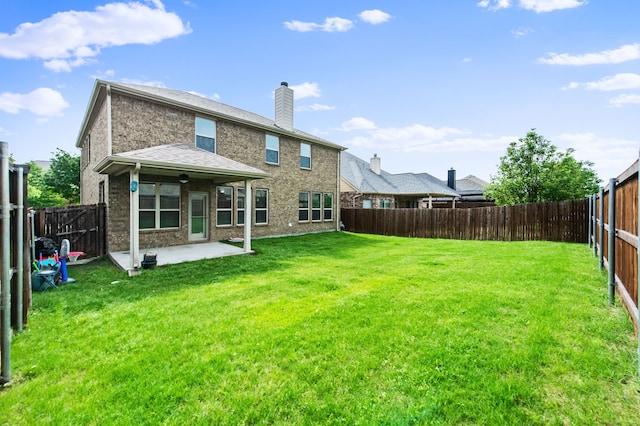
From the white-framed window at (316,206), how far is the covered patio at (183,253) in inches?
262

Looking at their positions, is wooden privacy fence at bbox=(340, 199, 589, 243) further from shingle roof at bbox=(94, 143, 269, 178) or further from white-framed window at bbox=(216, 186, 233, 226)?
shingle roof at bbox=(94, 143, 269, 178)

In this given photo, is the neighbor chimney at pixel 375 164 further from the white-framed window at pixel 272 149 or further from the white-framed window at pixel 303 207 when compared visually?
the white-framed window at pixel 272 149

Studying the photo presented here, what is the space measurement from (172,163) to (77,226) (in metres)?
Answer: 3.91

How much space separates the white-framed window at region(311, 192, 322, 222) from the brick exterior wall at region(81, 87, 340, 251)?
0.30 metres

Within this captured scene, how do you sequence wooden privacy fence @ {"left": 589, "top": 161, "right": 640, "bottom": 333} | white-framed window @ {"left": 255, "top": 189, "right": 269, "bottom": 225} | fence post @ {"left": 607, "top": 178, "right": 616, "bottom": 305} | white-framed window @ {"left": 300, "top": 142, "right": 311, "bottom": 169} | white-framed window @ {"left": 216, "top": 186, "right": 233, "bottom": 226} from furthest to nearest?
1. white-framed window @ {"left": 300, "top": 142, "right": 311, "bottom": 169}
2. white-framed window @ {"left": 255, "top": 189, "right": 269, "bottom": 225}
3. white-framed window @ {"left": 216, "top": 186, "right": 233, "bottom": 226}
4. fence post @ {"left": 607, "top": 178, "right": 616, "bottom": 305}
5. wooden privacy fence @ {"left": 589, "top": 161, "right": 640, "bottom": 333}

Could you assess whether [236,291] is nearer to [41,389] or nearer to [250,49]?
[41,389]

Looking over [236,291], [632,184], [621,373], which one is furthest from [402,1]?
[621,373]

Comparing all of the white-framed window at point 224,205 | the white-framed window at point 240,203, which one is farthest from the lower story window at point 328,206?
the white-framed window at point 224,205

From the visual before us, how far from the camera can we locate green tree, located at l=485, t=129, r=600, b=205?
1705cm

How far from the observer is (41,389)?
2635 millimetres

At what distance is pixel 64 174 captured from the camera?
77.2 feet

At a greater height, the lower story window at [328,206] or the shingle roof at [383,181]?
the shingle roof at [383,181]

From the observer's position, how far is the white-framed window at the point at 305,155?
1592cm

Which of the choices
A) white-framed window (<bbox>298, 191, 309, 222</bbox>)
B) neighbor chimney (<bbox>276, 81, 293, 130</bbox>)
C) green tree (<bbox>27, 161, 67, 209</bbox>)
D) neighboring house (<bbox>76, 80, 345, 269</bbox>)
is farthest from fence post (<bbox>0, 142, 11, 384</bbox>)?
green tree (<bbox>27, 161, 67, 209</bbox>)
